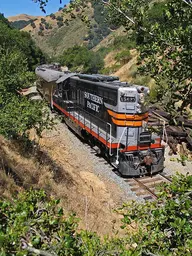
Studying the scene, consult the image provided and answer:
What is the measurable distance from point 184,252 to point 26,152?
1014cm

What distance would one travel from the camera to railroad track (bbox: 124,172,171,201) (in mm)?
10835

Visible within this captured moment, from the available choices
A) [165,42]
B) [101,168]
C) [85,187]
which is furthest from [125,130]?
[165,42]

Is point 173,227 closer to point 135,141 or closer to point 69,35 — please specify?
point 135,141

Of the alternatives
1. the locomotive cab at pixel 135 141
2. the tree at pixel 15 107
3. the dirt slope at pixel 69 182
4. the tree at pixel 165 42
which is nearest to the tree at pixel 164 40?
the tree at pixel 165 42

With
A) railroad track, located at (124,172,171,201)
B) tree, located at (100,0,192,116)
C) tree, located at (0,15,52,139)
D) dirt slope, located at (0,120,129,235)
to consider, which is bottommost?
railroad track, located at (124,172,171,201)

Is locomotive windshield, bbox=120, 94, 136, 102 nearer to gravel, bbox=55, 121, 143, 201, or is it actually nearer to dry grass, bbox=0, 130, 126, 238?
gravel, bbox=55, 121, 143, 201

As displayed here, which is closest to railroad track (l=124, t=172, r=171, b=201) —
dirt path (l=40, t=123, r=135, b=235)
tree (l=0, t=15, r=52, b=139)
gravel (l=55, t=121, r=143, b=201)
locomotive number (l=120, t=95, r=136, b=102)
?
gravel (l=55, t=121, r=143, b=201)

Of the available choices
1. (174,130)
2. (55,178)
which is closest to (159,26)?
(55,178)

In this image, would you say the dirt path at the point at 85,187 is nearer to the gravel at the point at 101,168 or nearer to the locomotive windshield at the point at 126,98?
the gravel at the point at 101,168

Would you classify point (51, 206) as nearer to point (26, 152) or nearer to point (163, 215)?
point (163, 215)

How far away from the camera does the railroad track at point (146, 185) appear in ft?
35.5

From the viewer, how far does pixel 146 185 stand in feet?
38.7

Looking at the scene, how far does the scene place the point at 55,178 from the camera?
10727 millimetres

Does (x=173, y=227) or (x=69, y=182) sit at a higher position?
(x=173, y=227)
